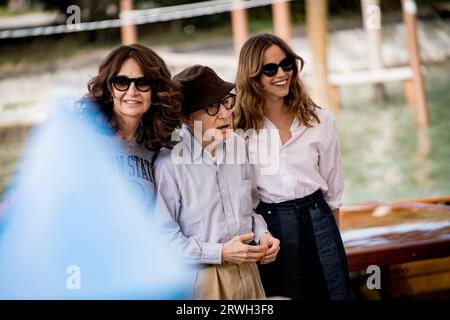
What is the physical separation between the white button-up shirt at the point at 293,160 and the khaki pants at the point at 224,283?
9.5 inches

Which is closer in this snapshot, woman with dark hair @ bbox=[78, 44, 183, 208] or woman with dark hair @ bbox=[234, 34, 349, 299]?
woman with dark hair @ bbox=[78, 44, 183, 208]

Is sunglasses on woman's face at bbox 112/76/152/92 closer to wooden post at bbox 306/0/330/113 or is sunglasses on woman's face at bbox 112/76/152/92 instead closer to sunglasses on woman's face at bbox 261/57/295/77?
sunglasses on woman's face at bbox 261/57/295/77

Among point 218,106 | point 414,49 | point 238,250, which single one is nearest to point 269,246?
point 238,250

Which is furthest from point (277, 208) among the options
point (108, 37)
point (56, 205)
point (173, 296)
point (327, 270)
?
point (108, 37)

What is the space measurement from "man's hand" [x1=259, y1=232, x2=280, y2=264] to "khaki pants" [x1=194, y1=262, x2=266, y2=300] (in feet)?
0.18

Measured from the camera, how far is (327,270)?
1.86 meters

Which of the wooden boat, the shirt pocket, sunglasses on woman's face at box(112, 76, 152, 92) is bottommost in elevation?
the wooden boat

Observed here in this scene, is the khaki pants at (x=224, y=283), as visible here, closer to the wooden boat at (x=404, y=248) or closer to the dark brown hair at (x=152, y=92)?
the dark brown hair at (x=152, y=92)

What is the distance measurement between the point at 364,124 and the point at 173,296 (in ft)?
25.6

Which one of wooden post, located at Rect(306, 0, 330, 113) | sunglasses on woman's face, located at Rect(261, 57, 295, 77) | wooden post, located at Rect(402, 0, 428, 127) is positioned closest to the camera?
sunglasses on woman's face, located at Rect(261, 57, 295, 77)

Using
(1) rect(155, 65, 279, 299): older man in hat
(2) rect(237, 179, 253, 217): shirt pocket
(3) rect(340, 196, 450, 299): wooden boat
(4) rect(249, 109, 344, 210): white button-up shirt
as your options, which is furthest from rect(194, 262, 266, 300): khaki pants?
(3) rect(340, 196, 450, 299): wooden boat

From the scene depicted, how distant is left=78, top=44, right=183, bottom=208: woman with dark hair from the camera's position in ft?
5.41

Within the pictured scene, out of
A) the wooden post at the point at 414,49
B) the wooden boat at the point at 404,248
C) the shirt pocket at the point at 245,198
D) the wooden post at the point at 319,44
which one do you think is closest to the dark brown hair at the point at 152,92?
the shirt pocket at the point at 245,198

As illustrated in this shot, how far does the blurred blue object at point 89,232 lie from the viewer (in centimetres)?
165
